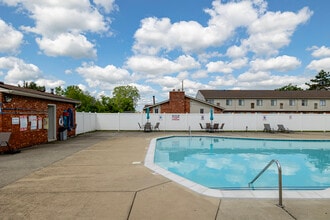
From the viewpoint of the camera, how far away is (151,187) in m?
4.83

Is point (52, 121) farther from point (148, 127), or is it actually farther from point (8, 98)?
point (148, 127)

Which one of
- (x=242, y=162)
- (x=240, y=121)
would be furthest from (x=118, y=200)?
(x=240, y=121)

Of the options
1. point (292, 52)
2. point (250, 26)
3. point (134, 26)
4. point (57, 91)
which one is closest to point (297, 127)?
point (292, 52)

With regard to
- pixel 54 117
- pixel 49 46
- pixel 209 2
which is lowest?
pixel 54 117

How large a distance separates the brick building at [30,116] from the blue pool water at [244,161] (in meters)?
6.32

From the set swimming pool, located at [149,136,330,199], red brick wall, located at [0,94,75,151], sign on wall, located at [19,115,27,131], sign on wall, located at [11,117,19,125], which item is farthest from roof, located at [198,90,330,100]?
sign on wall, located at [11,117,19,125]

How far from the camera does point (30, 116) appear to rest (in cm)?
1122

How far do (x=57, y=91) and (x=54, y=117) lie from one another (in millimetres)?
47780

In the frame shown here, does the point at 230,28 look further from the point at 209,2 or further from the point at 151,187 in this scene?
the point at 151,187

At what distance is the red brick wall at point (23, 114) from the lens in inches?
374

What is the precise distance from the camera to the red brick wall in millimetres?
9500

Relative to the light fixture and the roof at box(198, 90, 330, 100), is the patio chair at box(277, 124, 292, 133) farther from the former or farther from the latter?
the roof at box(198, 90, 330, 100)

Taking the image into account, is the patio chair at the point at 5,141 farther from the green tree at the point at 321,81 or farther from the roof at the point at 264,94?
the green tree at the point at 321,81

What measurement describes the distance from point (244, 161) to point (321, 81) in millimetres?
67762
